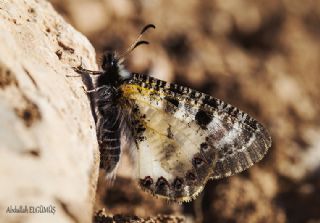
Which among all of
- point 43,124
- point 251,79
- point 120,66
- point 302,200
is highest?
point 251,79

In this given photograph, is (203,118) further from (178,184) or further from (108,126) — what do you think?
(108,126)

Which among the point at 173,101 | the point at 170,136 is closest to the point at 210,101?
the point at 173,101

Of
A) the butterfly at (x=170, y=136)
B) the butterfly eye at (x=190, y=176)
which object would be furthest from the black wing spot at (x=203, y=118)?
the butterfly eye at (x=190, y=176)

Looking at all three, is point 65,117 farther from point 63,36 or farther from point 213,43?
point 213,43

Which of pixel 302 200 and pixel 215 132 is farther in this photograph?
pixel 302 200

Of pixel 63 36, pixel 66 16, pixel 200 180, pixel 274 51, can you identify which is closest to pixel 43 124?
pixel 63 36

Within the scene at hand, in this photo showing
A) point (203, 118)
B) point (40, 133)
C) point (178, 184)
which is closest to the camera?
point (40, 133)
